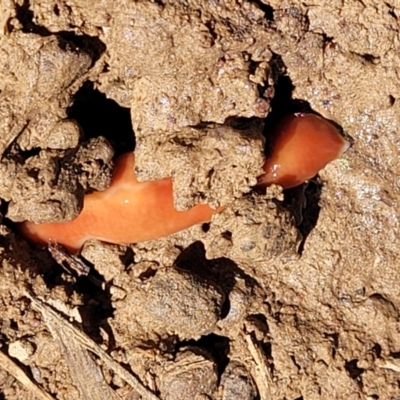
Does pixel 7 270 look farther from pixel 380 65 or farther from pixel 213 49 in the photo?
pixel 380 65

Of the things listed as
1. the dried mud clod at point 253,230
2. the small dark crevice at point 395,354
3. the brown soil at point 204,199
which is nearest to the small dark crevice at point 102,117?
the brown soil at point 204,199

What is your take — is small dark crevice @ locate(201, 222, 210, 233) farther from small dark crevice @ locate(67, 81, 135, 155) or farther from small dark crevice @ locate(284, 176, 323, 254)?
small dark crevice @ locate(67, 81, 135, 155)

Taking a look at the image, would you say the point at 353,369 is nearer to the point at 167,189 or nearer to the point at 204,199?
the point at 204,199

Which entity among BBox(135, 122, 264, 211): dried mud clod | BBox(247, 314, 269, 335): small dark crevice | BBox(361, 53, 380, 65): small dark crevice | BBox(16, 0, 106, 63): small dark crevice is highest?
BBox(361, 53, 380, 65): small dark crevice

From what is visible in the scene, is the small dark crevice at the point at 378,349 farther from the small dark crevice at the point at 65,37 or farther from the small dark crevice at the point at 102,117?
the small dark crevice at the point at 65,37

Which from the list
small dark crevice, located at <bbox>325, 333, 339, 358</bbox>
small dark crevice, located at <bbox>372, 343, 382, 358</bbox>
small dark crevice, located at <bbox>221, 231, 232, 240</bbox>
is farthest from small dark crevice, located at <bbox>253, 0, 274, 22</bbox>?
small dark crevice, located at <bbox>372, 343, 382, 358</bbox>

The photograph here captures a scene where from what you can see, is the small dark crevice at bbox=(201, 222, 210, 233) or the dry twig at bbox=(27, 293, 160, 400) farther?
the small dark crevice at bbox=(201, 222, 210, 233)

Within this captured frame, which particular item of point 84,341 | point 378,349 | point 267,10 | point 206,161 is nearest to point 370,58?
point 267,10
